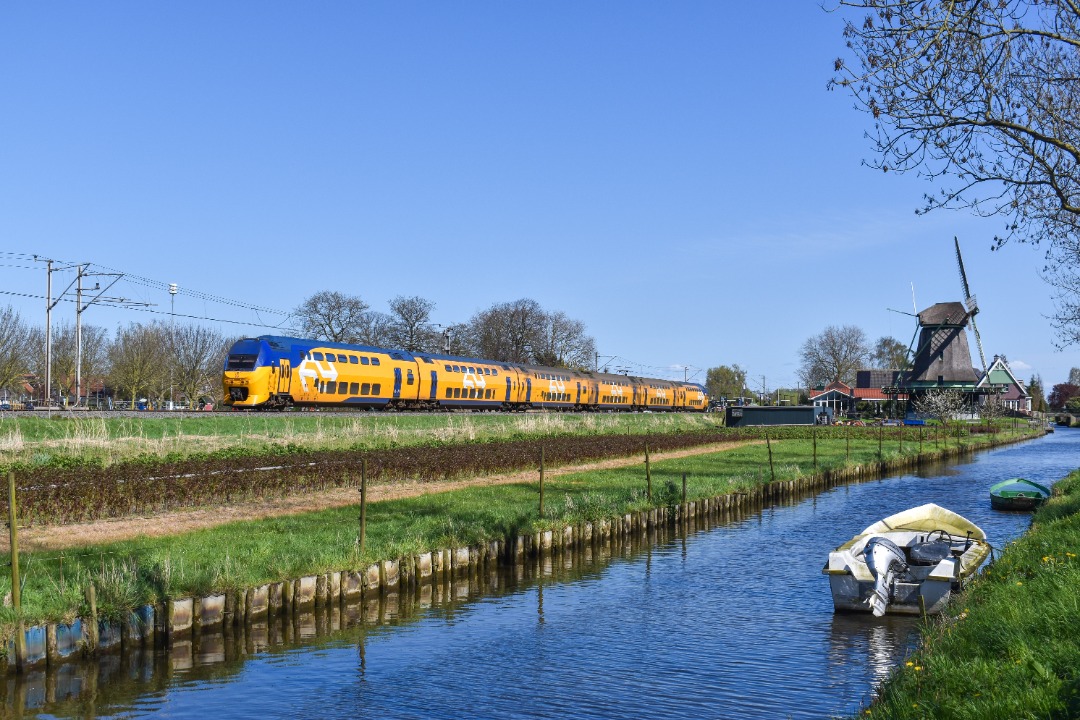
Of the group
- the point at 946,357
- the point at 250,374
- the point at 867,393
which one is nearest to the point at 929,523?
the point at 250,374

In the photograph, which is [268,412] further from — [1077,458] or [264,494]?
[1077,458]

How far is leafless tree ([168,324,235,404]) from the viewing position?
334ft

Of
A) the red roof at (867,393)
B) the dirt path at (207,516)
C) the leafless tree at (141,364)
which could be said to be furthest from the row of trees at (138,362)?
the red roof at (867,393)

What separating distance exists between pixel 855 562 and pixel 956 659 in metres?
8.08

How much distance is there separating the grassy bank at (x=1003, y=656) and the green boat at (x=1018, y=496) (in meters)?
20.6

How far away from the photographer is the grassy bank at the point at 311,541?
1423cm

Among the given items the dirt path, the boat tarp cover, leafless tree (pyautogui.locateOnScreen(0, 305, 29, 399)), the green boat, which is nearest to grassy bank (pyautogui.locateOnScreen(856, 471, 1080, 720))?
the boat tarp cover

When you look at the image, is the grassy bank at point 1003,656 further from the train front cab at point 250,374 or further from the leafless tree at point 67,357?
the leafless tree at point 67,357

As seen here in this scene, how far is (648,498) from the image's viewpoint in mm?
28891

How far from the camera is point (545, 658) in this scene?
1457 cm

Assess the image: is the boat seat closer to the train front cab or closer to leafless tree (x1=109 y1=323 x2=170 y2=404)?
the train front cab

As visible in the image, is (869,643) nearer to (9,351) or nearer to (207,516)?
(207,516)

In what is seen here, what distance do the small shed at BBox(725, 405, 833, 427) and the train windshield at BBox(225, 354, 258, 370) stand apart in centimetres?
4855

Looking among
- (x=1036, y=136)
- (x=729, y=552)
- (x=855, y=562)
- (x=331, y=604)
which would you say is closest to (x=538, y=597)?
(x=331, y=604)
